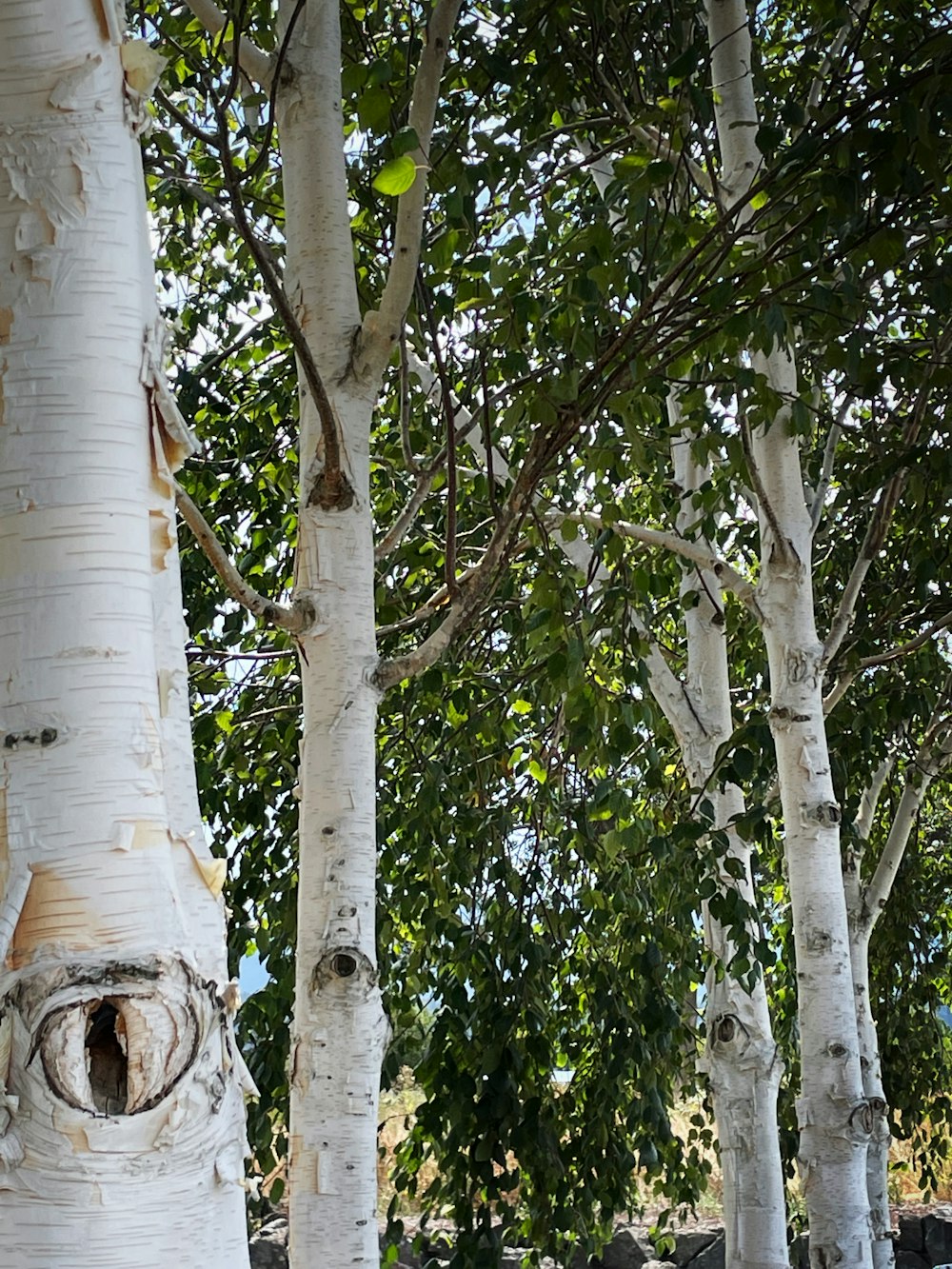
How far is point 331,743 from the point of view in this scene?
5.71 feet

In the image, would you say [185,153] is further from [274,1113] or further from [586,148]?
[274,1113]

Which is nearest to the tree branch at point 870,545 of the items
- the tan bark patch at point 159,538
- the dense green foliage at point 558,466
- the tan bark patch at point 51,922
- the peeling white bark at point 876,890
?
the dense green foliage at point 558,466

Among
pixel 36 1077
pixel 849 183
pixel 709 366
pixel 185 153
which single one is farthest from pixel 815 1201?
pixel 185 153

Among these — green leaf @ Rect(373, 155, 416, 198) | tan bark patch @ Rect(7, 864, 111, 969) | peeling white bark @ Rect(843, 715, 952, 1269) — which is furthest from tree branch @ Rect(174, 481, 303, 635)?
peeling white bark @ Rect(843, 715, 952, 1269)

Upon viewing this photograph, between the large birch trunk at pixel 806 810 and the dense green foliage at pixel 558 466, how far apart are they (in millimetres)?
121

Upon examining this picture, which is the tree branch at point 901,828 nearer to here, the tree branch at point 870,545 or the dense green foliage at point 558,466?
the dense green foliage at point 558,466

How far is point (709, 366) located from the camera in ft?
8.94

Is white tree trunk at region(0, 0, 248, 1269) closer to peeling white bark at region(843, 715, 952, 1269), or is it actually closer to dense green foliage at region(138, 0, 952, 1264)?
dense green foliage at region(138, 0, 952, 1264)

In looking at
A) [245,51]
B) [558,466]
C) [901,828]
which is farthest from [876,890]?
[245,51]

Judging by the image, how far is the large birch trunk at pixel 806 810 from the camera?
2.55 m

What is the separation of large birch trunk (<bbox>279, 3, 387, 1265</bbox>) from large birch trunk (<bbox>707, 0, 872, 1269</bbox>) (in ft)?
3.24

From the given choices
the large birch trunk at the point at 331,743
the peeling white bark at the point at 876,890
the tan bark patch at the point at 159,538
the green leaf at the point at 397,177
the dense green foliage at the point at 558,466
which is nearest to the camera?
the tan bark patch at the point at 159,538

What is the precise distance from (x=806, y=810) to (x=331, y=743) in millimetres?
1328

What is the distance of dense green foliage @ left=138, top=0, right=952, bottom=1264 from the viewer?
6.04 ft
